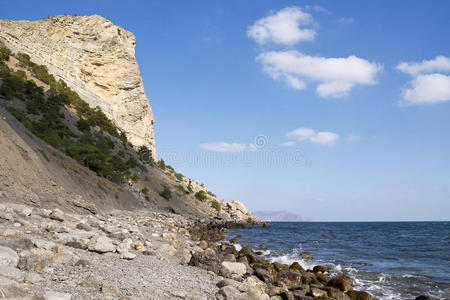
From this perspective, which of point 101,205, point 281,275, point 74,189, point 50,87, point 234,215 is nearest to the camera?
point 281,275

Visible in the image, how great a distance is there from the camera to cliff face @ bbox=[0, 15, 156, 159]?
65.3 m

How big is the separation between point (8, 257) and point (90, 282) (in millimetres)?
1566

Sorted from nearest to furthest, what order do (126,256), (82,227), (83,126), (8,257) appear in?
(8,257)
(126,256)
(82,227)
(83,126)

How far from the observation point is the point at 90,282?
583 centimetres

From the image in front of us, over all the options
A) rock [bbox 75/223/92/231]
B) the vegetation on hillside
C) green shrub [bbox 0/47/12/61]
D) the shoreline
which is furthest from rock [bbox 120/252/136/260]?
green shrub [bbox 0/47/12/61]

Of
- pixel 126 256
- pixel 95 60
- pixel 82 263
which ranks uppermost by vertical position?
pixel 95 60

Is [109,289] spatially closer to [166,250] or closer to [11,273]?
[11,273]

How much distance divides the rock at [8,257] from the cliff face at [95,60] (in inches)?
2653

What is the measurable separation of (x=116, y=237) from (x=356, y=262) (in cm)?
1514

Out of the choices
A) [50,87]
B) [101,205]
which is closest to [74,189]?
[101,205]

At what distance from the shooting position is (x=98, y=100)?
233 feet

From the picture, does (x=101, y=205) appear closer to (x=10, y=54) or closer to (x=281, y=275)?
(x=281, y=275)

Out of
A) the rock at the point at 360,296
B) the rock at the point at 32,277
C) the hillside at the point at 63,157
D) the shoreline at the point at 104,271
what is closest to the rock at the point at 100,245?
the shoreline at the point at 104,271

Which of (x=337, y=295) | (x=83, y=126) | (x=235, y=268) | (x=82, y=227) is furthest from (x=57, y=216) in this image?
(x=83, y=126)
